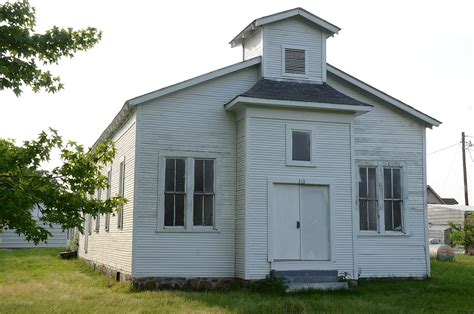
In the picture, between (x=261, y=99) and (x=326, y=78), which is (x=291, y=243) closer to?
(x=261, y=99)

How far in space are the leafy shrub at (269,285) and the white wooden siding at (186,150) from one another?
3.53 feet

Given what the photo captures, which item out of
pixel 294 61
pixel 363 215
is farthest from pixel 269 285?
pixel 294 61

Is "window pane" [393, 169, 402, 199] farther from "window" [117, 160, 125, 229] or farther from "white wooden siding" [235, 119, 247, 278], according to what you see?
"window" [117, 160, 125, 229]

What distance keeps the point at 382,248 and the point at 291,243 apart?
3.49 meters

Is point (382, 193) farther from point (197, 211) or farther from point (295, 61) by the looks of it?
point (197, 211)

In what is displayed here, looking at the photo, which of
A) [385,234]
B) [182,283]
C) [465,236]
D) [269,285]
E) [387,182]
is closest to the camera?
[465,236]

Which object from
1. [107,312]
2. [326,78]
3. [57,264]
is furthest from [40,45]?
[57,264]

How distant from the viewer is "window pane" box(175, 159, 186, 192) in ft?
51.8

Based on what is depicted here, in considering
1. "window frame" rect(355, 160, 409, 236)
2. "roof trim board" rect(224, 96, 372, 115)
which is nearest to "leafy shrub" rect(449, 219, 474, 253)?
"window frame" rect(355, 160, 409, 236)

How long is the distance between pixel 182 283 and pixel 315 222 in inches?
149

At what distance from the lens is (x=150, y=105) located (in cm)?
1574

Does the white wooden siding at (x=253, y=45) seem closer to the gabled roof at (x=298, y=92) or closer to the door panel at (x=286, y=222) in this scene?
the gabled roof at (x=298, y=92)

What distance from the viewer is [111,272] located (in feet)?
59.2

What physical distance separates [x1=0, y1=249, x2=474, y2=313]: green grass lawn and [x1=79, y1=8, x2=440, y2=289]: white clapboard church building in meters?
0.90
